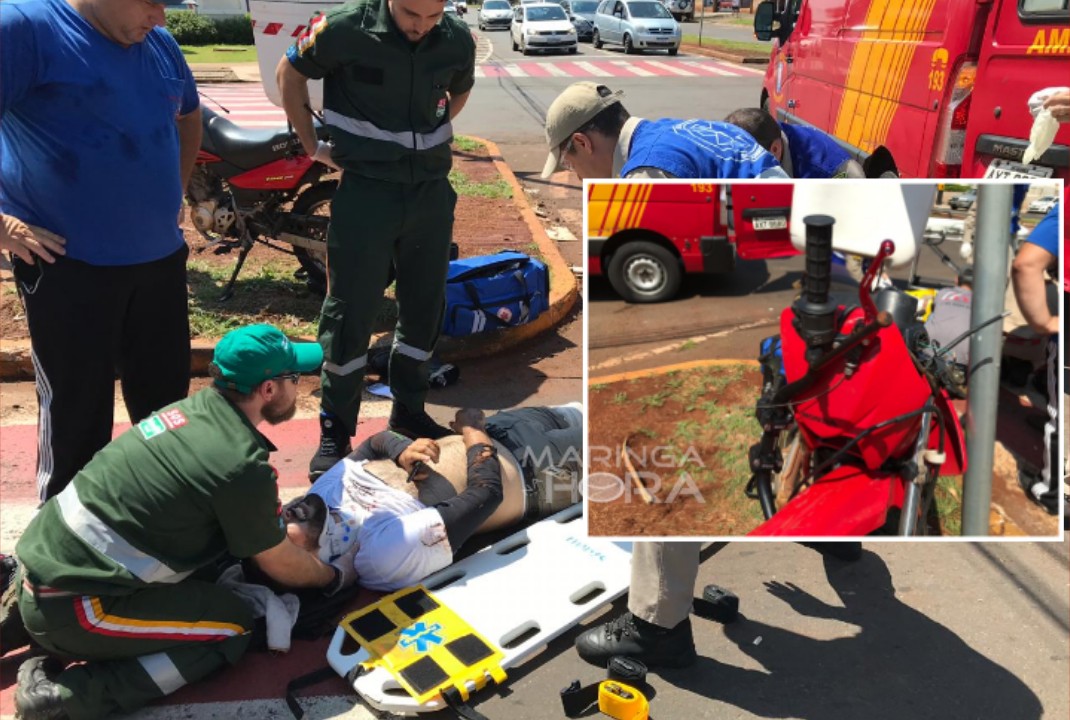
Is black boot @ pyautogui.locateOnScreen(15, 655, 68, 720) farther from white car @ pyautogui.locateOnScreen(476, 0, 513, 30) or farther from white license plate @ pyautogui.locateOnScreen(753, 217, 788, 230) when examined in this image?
white car @ pyautogui.locateOnScreen(476, 0, 513, 30)

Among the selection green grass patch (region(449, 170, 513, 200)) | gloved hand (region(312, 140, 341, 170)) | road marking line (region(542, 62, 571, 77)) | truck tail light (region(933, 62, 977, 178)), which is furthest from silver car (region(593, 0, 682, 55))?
gloved hand (region(312, 140, 341, 170))

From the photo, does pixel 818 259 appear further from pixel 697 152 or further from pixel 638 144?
pixel 638 144

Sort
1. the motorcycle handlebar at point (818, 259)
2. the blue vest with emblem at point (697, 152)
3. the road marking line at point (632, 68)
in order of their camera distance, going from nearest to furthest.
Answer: the motorcycle handlebar at point (818, 259) < the blue vest with emblem at point (697, 152) < the road marking line at point (632, 68)

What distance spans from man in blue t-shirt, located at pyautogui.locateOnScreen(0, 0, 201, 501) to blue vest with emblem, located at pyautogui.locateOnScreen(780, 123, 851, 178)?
2.28 meters

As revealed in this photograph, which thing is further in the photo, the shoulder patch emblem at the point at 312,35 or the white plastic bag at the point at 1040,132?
the shoulder patch emblem at the point at 312,35

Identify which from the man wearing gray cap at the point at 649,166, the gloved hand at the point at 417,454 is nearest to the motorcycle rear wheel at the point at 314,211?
the gloved hand at the point at 417,454

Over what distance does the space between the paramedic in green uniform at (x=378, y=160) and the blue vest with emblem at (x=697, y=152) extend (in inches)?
61.2

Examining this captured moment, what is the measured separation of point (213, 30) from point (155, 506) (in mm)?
33213

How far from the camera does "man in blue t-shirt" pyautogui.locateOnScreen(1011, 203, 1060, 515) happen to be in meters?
1.90

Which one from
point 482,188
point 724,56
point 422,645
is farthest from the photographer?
point 724,56

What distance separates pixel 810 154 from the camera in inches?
157

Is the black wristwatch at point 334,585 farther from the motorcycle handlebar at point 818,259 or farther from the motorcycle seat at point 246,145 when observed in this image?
the motorcycle seat at point 246,145

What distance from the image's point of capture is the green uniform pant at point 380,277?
14.0ft

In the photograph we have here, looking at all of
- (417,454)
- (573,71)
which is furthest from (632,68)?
(417,454)
